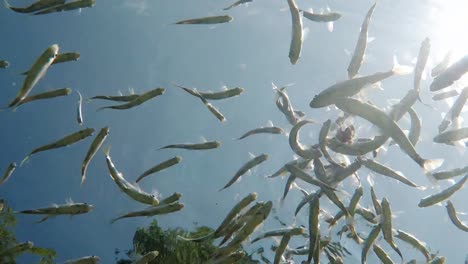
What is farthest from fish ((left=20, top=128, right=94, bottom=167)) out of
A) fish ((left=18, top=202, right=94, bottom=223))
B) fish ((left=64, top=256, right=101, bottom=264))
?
fish ((left=64, top=256, right=101, bottom=264))

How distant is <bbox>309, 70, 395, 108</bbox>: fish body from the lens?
4406mm

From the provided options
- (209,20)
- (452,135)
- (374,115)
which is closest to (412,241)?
(452,135)

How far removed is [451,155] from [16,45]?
45.5 m

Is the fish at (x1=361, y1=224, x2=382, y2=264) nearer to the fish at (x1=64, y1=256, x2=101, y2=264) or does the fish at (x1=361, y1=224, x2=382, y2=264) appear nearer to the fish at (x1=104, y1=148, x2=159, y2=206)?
the fish at (x1=104, y1=148, x2=159, y2=206)

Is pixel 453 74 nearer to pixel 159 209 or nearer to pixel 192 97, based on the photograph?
pixel 159 209

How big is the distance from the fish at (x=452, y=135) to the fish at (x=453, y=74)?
736 millimetres

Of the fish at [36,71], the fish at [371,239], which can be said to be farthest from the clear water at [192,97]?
the fish at [36,71]

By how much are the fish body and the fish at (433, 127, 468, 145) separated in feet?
4.20

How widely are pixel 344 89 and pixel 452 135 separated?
1.66 m

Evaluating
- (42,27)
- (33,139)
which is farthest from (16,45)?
(33,139)

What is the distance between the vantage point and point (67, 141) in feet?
17.3

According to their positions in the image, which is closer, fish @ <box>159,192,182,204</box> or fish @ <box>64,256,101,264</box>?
fish @ <box>64,256,101,264</box>

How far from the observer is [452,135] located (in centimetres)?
514

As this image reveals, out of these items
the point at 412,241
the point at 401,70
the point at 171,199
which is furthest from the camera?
the point at 412,241
